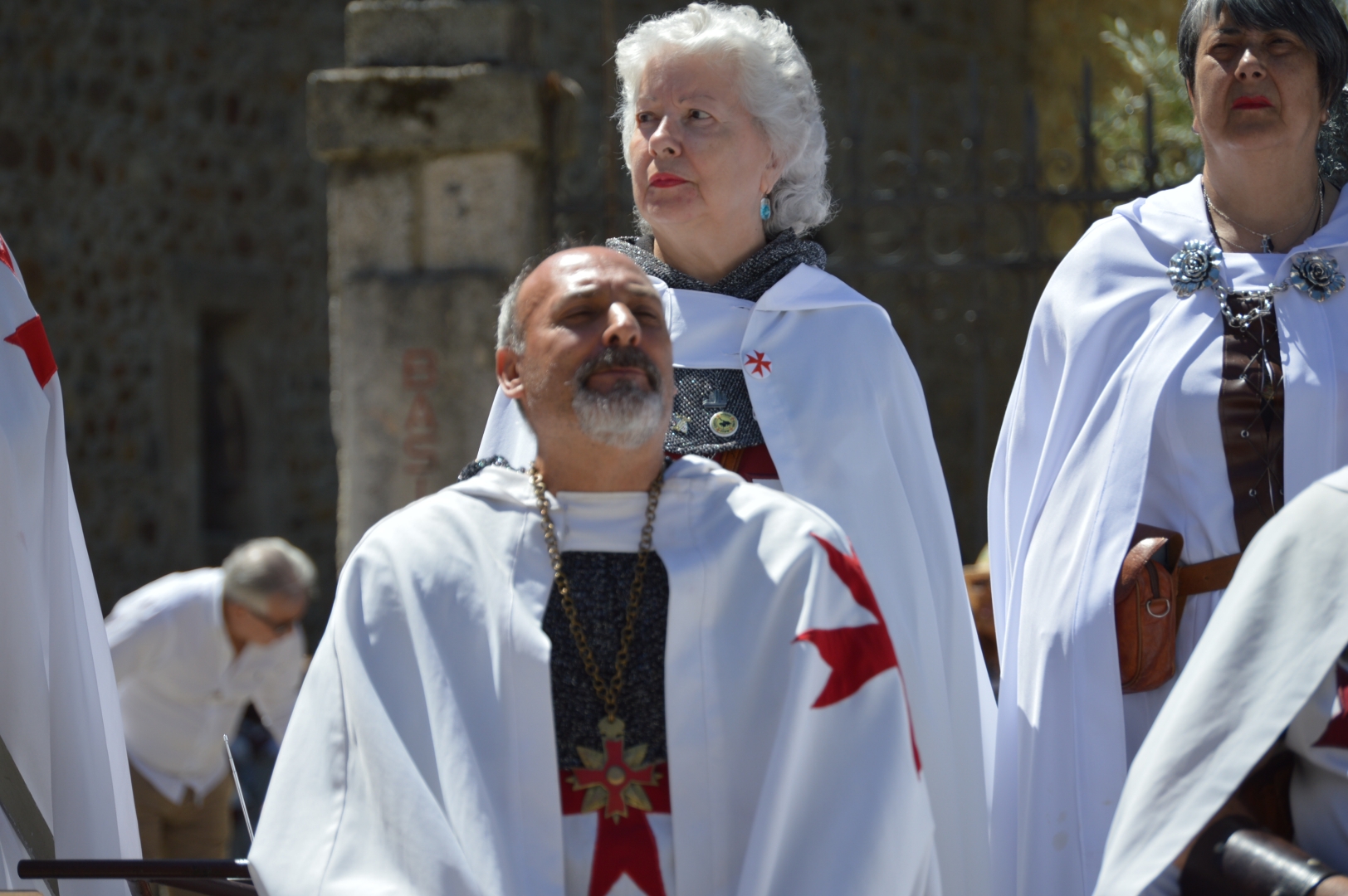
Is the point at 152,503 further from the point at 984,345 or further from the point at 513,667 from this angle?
the point at 513,667

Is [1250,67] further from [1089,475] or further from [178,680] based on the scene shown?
[178,680]

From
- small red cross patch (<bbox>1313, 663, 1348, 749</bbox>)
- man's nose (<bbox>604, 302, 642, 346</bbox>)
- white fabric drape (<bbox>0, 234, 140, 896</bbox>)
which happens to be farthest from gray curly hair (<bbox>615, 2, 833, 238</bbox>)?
small red cross patch (<bbox>1313, 663, 1348, 749</bbox>)

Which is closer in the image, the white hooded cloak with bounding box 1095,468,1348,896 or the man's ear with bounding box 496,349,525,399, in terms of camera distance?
the white hooded cloak with bounding box 1095,468,1348,896

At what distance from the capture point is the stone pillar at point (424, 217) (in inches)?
218

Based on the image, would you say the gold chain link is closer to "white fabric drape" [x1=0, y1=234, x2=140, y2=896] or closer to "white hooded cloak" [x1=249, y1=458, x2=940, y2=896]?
"white hooded cloak" [x1=249, y1=458, x2=940, y2=896]

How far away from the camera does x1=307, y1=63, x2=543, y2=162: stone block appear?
552cm

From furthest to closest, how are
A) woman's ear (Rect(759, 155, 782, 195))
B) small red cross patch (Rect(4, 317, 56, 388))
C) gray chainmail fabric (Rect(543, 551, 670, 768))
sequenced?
1. woman's ear (Rect(759, 155, 782, 195))
2. small red cross patch (Rect(4, 317, 56, 388))
3. gray chainmail fabric (Rect(543, 551, 670, 768))

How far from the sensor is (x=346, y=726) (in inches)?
87.4

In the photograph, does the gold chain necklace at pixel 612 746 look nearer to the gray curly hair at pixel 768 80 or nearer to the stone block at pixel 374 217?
the gray curly hair at pixel 768 80

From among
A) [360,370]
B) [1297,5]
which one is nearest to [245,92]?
[360,370]

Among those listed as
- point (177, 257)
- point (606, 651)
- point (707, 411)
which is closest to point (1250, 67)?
point (707, 411)

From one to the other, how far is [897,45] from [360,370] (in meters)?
6.79

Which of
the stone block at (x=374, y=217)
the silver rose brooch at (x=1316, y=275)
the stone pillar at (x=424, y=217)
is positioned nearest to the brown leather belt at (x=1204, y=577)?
Answer: the silver rose brooch at (x=1316, y=275)

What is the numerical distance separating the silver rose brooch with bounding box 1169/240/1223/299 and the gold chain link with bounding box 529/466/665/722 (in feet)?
3.45
